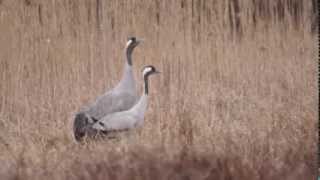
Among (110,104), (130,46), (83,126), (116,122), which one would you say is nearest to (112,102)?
(110,104)

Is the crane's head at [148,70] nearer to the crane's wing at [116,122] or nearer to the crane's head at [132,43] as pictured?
the crane's head at [132,43]

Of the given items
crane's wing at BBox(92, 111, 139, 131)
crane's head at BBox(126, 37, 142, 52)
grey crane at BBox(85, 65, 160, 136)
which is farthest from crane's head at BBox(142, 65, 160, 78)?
crane's wing at BBox(92, 111, 139, 131)

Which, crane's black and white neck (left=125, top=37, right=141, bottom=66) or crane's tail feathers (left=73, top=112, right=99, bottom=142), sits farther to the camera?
crane's black and white neck (left=125, top=37, right=141, bottom=66)

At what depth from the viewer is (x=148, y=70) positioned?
5531 mm

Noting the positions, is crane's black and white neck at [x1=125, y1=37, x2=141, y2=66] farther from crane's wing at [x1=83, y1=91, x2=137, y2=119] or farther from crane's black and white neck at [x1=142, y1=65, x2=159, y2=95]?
crane's wing at [x1=83, y1=91, x2=137, y2=119]

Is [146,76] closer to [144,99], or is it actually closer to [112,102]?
[144,99]

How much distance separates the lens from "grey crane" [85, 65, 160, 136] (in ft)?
17.6

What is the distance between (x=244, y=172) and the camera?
5488mm

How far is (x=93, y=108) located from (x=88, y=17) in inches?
22.1

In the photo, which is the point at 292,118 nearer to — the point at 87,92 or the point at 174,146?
the point at 174,146

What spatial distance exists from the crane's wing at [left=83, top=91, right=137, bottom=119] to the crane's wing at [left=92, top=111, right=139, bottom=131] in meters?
0.03

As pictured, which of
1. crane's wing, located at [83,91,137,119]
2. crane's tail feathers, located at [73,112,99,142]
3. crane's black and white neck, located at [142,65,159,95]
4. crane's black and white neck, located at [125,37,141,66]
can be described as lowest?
crane's tail feathers, located at [73,112,99,142]

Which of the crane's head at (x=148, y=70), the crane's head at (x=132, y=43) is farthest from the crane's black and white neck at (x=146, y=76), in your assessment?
the crane's head at (x=132, y=43)

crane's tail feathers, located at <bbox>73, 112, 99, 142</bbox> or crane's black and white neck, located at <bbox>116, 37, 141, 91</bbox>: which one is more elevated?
crane's black and white neck, located at <bbox>116, 37, 141, 91</bbox>
